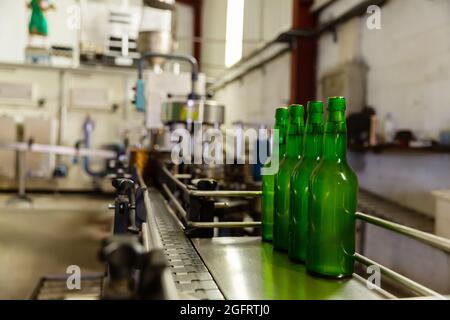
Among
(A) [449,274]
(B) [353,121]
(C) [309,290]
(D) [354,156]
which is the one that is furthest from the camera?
(D) [354,156]

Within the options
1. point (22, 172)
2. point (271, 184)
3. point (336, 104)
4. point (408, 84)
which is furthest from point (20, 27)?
point (336, 104)

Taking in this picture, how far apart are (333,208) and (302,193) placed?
11 cm

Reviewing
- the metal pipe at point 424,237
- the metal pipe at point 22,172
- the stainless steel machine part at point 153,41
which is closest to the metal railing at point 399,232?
the metal pipe at point 424,237

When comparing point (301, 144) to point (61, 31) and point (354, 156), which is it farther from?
point (61, 31)

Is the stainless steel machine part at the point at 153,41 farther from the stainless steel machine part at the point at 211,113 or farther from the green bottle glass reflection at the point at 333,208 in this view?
the green bottle glass reflection at the point at 333,208

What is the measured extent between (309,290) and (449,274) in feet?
7.38

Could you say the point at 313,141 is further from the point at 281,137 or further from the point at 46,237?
the point at 46,237

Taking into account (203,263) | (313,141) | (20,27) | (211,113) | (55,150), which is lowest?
(203,263)

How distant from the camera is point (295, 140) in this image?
0.91 meters

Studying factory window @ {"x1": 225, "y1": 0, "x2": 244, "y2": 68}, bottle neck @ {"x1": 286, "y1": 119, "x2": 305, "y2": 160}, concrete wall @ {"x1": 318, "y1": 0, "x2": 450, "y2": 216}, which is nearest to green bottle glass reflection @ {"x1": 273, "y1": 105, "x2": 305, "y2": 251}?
bottle neck @ {"x1": 286, "y1": 119, "x2": 305, "y2": 160}

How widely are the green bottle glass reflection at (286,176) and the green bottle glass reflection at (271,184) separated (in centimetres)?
5
